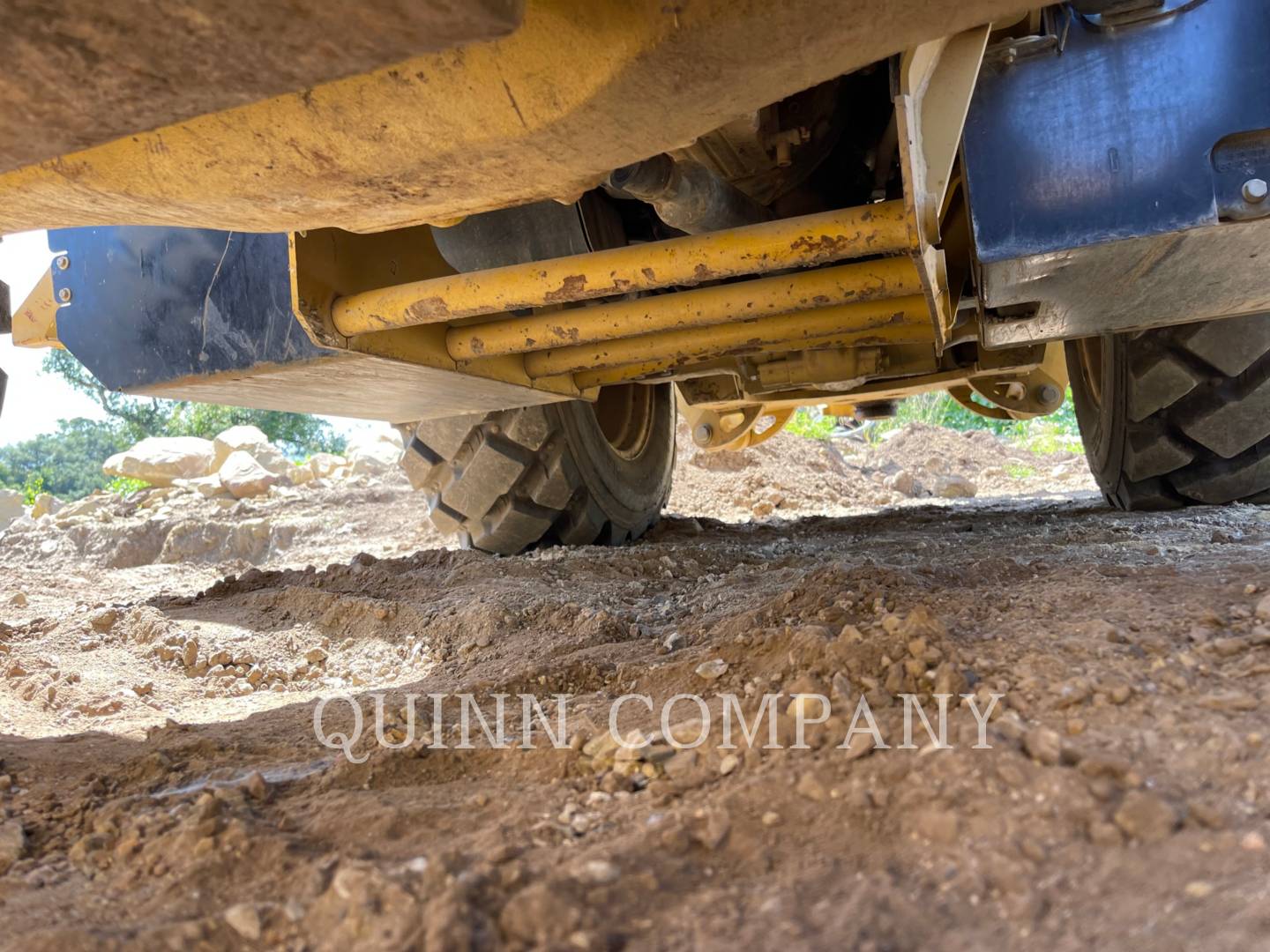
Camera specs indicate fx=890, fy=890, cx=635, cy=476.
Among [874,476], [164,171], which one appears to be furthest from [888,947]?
[874,476]

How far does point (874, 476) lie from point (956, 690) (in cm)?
805

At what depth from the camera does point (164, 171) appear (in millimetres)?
1139

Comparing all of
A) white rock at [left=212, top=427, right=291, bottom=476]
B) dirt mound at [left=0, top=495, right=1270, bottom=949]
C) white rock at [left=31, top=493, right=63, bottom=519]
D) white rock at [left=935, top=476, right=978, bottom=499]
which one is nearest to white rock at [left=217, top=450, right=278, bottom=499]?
white rock at [left=212, top=427, right=291, bottom=476]

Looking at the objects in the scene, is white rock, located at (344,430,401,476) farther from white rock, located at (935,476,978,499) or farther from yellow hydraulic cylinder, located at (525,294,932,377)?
yellow hydraulic cylinder, located at (525,294,932,377)

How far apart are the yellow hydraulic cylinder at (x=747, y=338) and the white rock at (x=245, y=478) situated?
24.9ft

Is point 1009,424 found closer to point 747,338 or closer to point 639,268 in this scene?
point 747,338

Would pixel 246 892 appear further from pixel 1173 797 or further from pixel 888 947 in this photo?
pixel 1173 797

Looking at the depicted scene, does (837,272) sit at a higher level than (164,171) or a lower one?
lower

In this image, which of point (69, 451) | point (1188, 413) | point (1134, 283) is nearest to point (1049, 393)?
point (1188, 413)

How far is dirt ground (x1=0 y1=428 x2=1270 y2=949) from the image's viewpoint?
2.61ft

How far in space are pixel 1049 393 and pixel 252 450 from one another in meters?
9.96

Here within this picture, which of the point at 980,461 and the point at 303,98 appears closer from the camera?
the point at 303,98

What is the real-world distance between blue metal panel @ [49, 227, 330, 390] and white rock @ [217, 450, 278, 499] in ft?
24.5

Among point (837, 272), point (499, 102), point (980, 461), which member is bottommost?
point (980, 461)
